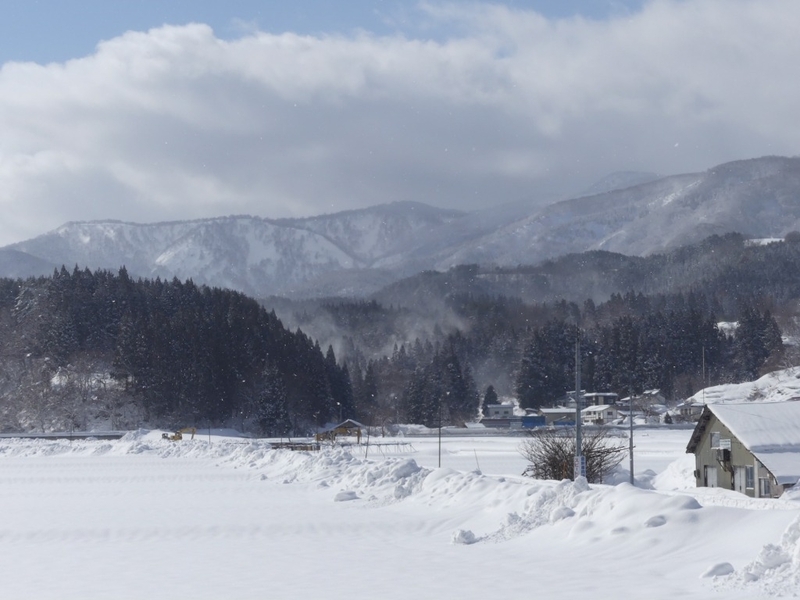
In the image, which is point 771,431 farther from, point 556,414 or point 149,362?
point 556,414

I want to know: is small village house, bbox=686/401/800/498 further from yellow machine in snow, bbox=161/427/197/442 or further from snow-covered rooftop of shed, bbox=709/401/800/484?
yellow machine in snow, bbox=161/427/197/442

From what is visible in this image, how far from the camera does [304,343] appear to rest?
121m

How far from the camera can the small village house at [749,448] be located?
38.2 m

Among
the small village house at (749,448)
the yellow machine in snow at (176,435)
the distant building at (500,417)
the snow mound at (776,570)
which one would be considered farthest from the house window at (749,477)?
the distant building at (500,417)

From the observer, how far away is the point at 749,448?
129ft

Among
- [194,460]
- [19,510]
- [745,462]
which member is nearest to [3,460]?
[194,460]

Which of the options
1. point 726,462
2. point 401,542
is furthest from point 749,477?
point 401,542

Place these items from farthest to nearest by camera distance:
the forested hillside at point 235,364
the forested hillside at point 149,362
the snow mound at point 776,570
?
the forested hillside at point 235,364 → the forested hillside at point 149,362 → the snow mound at point 776,570

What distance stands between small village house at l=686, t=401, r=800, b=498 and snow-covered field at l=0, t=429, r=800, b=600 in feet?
44.1

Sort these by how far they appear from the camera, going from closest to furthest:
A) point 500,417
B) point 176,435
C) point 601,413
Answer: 1. point 176,435
2. point 601,413
3. point 500,417

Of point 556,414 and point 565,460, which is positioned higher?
point 565,460

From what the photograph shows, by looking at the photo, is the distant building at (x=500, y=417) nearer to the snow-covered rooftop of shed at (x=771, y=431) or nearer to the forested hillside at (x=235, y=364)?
the forested hillside at (x=235, y=364)

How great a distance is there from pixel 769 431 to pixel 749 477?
2.22 metres

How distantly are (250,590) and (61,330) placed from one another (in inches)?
4079
